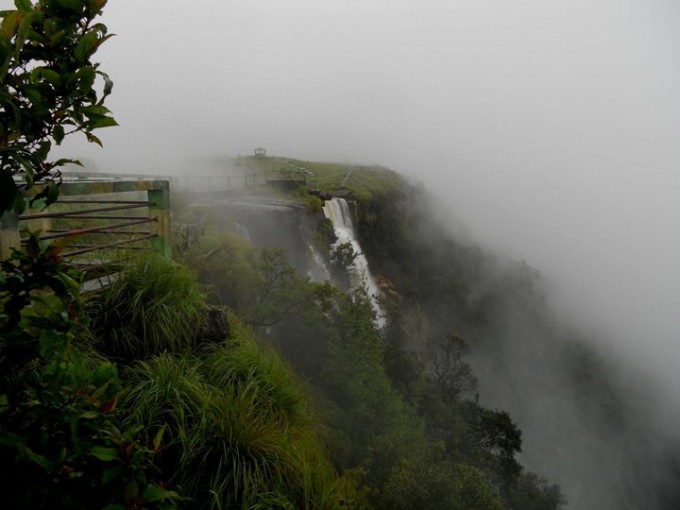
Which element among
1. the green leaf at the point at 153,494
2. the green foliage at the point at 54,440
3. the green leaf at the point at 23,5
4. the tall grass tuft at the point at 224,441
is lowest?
the tall grass tuft at the point at 224,441

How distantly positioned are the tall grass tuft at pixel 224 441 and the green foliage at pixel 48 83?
2140mm

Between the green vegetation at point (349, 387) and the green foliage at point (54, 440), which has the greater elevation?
the green foliage at point (54, 440)

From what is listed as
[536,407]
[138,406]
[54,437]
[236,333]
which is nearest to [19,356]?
[54,437]

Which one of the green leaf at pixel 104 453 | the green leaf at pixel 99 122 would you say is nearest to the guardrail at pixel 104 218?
the green leaf at pixel 99 122

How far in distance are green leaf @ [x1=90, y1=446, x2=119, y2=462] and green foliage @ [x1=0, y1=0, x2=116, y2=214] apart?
0.78 meters

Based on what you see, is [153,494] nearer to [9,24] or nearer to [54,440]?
[54,440]

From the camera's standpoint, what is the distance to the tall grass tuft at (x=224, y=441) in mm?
3398

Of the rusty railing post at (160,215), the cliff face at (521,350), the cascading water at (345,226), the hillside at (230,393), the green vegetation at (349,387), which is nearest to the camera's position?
the hillside at (230,393)

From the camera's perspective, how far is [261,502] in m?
3.33

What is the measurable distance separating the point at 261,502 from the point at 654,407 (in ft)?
203

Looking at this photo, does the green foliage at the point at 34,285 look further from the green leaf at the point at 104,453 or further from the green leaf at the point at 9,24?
the green leaf at the point at 9,24

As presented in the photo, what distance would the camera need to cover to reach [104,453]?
58.6 inches

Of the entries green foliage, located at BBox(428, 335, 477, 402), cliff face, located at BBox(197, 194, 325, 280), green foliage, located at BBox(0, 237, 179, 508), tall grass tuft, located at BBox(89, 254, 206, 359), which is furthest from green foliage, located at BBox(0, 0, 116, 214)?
green foliage, located at BBox(428, 335, 477, 402)

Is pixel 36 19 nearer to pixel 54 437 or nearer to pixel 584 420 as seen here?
pixel 54 437
